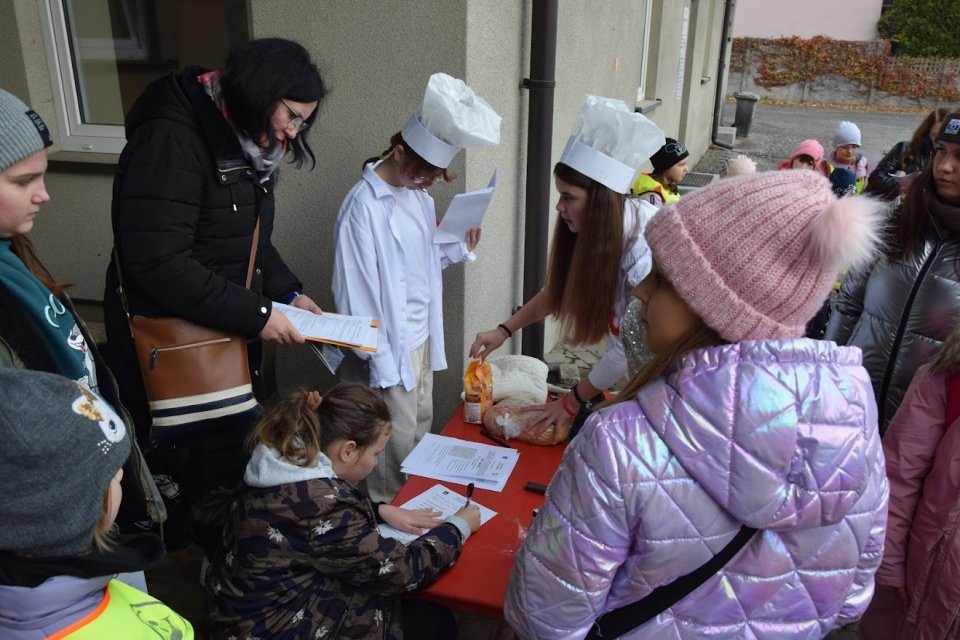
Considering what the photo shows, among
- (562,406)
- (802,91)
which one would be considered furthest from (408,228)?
(802,91)

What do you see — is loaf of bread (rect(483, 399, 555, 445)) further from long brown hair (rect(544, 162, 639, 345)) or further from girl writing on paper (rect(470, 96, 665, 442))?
long brown hair (rect(544, 162, 639, 345))

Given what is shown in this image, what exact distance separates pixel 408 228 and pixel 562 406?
855 mm

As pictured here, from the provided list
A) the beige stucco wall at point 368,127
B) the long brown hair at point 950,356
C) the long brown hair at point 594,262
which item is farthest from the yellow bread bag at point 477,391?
the long brown hair at point 950,356

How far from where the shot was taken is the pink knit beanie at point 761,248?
1.02 metres

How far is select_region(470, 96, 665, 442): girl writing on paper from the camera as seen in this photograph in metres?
2.18

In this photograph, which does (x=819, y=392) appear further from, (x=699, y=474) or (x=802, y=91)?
(x=802, y=91)

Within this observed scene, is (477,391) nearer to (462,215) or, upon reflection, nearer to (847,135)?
(462,215)

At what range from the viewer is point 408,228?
2.55 meters

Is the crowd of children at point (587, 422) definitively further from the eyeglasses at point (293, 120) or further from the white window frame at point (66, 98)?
the white window frame at point (66, 98)

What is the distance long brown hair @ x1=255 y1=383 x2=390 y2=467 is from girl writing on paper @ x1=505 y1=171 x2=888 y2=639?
0.67 metres

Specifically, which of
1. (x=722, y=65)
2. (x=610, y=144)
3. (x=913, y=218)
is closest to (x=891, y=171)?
(x=913, y=218)

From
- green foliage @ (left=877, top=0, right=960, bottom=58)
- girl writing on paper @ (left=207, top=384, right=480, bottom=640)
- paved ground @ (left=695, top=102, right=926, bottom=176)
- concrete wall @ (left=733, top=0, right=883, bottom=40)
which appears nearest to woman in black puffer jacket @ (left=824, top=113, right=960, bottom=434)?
girl writing on paper @ (left=207, top=384, right=480, bottom=640)

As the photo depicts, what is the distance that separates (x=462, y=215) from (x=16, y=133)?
1510 mm

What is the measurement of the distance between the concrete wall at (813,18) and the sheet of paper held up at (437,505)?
31.3 m
